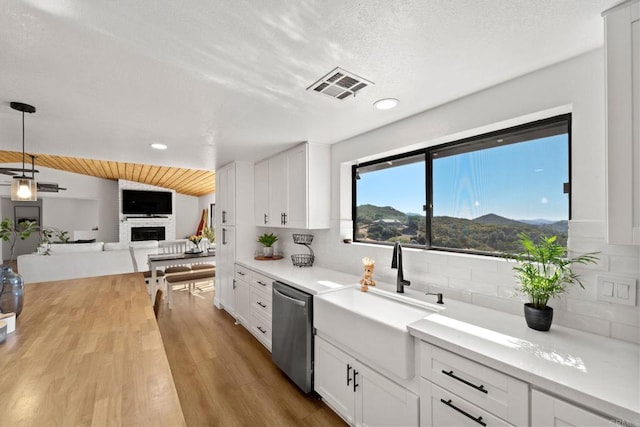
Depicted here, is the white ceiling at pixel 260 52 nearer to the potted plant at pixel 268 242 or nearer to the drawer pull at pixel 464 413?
the drawer pull at pixel 464 413

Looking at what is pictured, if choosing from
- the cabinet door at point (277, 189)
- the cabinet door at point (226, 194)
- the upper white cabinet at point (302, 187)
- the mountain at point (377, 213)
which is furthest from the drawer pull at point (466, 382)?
the cabinet door at point (226, 194)

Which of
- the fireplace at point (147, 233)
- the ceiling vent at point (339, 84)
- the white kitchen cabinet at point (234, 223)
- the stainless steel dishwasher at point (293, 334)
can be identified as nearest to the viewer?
the ceiling vent at point (339, 84)

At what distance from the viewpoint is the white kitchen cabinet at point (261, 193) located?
363 centimetres

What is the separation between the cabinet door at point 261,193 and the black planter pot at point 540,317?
Result: 2802mm

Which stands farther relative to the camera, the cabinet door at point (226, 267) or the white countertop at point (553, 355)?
the cabinet door at point (226, 267)

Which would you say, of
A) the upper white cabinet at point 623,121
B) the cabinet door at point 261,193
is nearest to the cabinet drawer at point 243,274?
the cabinet door at point 261,193

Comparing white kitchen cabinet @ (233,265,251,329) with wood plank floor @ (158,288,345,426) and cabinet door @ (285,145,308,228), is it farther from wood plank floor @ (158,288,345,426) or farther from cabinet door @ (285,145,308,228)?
cabinet door @ (285,145,308,228)

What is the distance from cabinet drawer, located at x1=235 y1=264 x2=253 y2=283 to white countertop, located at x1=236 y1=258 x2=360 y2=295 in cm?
9

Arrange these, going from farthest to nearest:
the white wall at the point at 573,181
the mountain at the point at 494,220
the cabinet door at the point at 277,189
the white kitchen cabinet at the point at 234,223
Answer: the white kitchen cabinet at the point at 234,223
the cabinet door at the point at 277,189
the mountain at the point at 494,220
the white wall at the point at 573,181

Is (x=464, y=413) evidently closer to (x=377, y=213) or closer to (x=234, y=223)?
(x=377, y=213)

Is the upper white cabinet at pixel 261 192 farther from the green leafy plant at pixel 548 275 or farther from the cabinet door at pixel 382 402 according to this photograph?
the green leafy plant at pixel 548 275

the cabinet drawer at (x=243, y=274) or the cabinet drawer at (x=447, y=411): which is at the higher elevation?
the cabinet drawer at (x=243, y=274)

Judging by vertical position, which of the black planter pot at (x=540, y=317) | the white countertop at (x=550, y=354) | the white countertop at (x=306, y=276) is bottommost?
the white countertop at (x=306, y=276)

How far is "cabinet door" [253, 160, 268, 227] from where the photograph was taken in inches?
143
